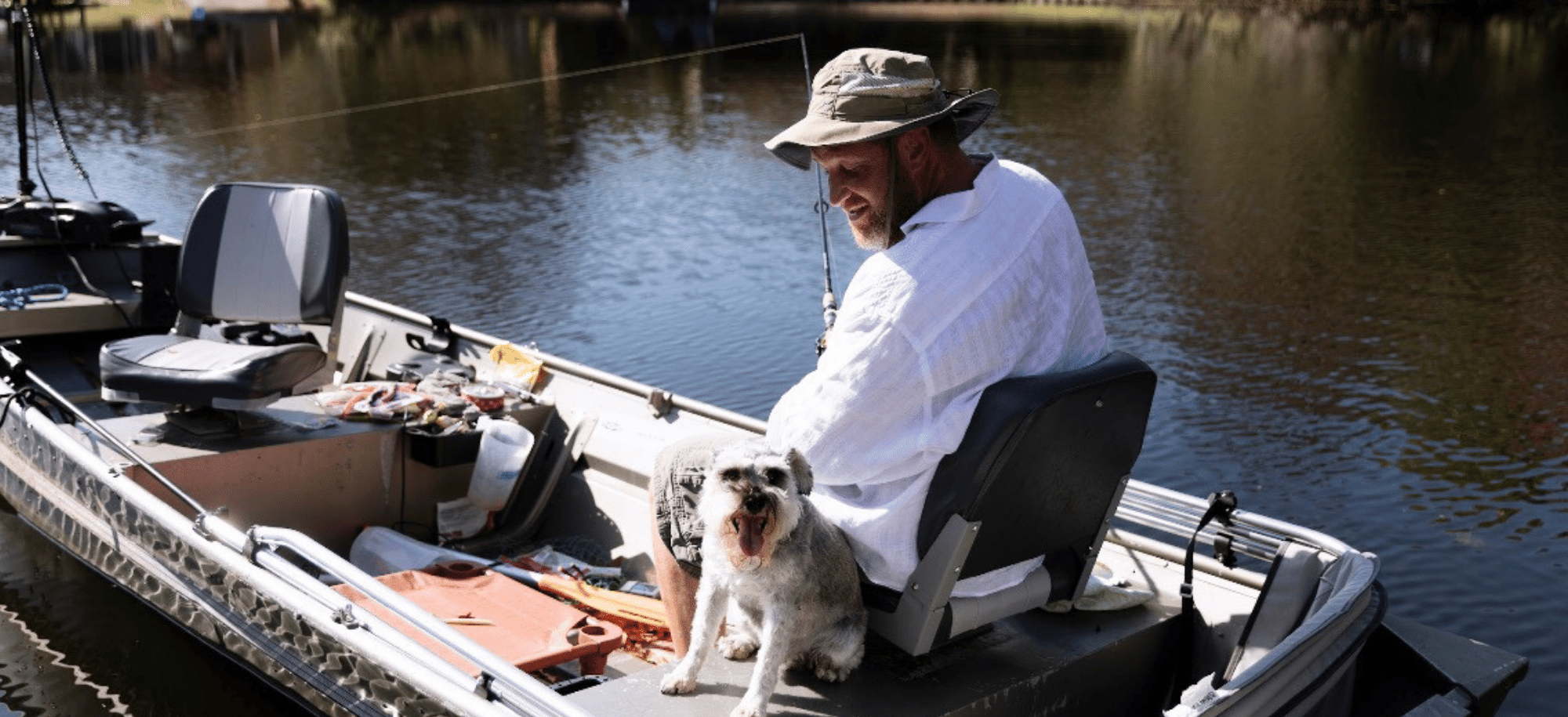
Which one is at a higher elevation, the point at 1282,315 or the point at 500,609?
the point at 500,609

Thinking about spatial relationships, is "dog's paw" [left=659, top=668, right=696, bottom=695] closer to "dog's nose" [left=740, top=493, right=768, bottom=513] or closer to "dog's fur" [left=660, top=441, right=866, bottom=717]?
"dog's fur" [left=660, top=441, right=866, bottom=717]

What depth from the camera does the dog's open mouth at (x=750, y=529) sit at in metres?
2.39

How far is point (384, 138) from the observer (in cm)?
1633

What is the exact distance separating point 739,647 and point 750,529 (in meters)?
0.53

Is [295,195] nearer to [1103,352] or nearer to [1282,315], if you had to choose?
[1103,352]

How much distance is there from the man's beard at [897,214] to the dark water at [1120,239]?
263 centimetres

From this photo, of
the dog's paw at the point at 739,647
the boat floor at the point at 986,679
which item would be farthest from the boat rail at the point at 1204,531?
the dog's paw at the point at 739,647

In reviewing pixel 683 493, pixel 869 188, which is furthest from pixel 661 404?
pixel 869 188

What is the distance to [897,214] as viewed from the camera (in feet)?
8.70

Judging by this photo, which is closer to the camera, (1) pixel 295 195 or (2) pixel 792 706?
(2) pixel 792 706

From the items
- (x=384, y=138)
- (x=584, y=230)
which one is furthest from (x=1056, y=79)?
(x=584, y=230)

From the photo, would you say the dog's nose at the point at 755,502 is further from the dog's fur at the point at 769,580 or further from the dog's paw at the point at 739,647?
the dog's paw at the point at 739,647

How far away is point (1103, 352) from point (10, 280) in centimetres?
457

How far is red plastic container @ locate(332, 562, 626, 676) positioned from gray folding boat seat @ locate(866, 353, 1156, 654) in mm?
1060
